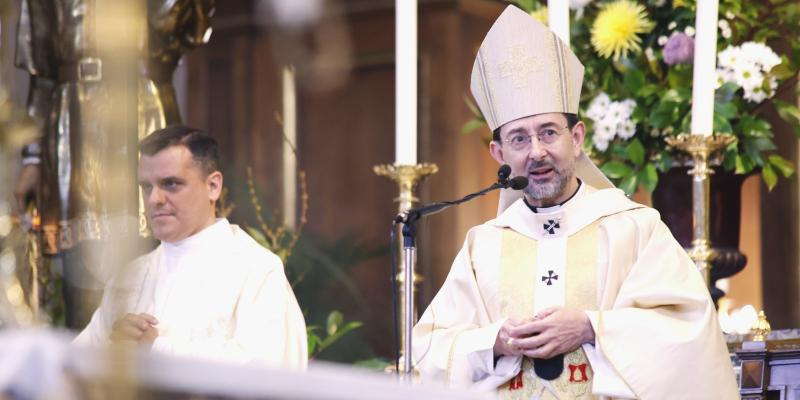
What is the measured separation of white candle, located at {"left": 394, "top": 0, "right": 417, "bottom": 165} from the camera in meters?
3.62

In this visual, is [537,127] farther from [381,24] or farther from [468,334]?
[381,24]

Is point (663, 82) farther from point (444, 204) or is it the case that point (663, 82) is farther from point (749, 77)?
point (444, 204)

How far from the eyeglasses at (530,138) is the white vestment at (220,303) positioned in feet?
2.33

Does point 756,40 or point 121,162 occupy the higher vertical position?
point 756,40

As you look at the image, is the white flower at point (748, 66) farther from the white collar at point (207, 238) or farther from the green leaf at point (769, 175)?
the white collar at point (207, 238)

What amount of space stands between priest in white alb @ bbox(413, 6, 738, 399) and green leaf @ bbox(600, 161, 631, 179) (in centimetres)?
85

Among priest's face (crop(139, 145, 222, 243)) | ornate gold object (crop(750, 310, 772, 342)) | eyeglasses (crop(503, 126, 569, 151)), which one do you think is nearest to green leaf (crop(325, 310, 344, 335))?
priest's face (crop(139, 145, 222, 243))

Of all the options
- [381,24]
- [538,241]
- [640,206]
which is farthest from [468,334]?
[381,24]

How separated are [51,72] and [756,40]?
2.53 meters

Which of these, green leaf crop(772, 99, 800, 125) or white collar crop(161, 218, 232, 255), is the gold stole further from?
green leaf crop(772, 99, 800, 125)

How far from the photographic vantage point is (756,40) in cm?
462

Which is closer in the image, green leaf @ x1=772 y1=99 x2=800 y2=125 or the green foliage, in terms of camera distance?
green leaf @ x1=772 y1=99 x2=800 y2=125

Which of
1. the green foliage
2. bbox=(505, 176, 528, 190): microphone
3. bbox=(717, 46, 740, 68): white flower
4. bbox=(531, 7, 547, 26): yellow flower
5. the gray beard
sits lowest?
the green foliage

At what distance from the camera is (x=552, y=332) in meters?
3.23
